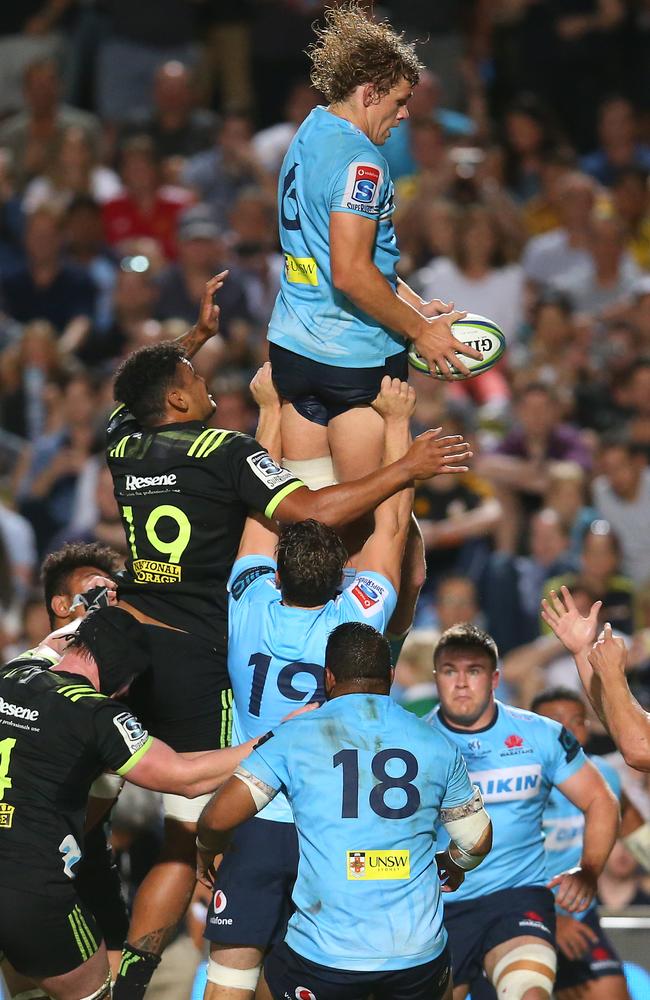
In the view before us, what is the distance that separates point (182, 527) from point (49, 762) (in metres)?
0.99

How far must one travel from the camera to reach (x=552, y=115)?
566 inches

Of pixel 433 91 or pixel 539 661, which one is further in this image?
pixel 433 91

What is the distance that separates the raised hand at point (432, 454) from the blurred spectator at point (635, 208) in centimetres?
744

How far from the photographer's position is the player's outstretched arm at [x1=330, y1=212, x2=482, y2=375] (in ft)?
19.2

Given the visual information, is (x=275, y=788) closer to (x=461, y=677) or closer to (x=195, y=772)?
(x=195, y=772)

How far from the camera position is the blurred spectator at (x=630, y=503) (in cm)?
1073

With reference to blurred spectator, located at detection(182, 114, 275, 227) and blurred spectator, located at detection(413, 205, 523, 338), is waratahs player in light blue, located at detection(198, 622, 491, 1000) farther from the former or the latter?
blurred spectator, located at detection(182, 114, 275, 227)

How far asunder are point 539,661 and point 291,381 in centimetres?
412

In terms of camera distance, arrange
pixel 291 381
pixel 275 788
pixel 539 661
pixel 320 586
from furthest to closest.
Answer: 1. pixel 539 661
2. pixel 291 381
3. pixel 320 586
4. pixel 275 788

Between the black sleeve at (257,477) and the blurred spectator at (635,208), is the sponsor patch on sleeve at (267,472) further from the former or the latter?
the blurred spectator at (635,208)

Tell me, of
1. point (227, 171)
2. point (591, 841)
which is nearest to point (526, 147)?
point (227, 171)

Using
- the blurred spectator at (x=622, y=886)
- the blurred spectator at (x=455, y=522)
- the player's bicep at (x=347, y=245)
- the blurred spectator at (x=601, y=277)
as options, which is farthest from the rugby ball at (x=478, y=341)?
the blurred spectator at (x=601, y=277)

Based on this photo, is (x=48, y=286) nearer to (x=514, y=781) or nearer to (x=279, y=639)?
(x=514, y=781)

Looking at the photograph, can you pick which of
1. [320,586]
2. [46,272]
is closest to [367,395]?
[320,586]
